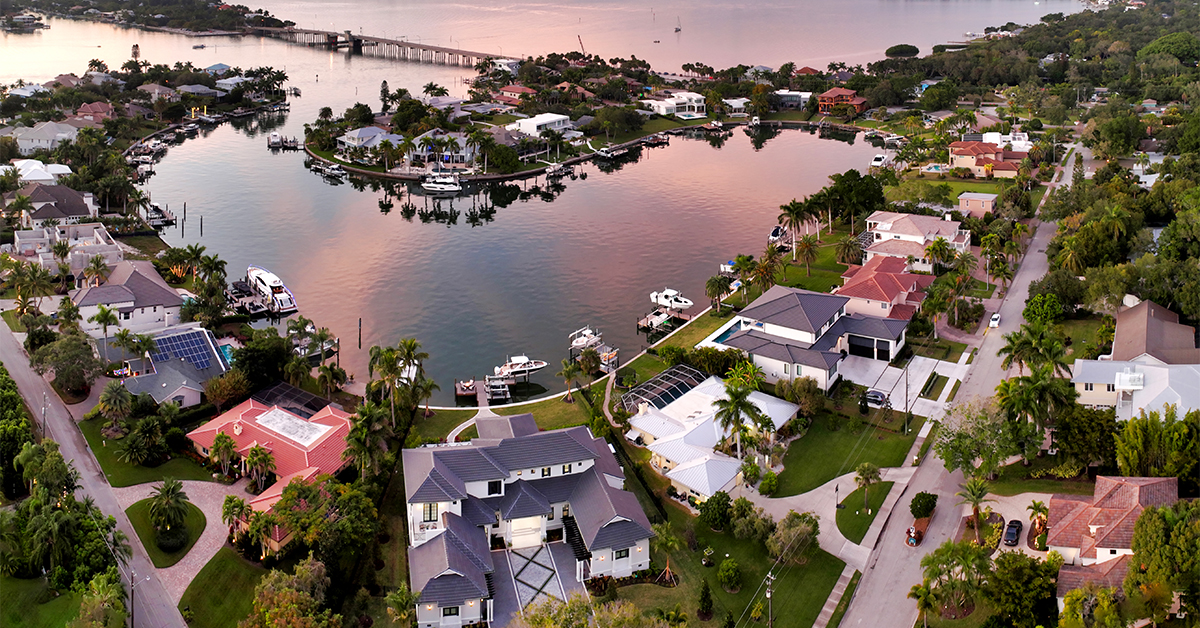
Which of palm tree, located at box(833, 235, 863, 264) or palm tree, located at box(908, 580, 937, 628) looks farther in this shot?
palm tree, located at box(833, 235, 863, 264)

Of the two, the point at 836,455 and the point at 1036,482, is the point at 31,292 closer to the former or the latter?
the point at 836,455

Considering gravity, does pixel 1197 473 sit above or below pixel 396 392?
above

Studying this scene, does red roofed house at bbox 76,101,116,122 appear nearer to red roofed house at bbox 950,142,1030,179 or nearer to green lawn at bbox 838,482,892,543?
red roofed house at bbox 950,142,1030,179

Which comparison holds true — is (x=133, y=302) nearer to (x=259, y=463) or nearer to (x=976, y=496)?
(x=259, y=463)

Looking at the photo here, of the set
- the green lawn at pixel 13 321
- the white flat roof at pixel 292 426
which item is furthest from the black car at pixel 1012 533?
the green lawn at pixel 13 321

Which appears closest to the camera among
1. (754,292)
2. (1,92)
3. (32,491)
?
(32,491)

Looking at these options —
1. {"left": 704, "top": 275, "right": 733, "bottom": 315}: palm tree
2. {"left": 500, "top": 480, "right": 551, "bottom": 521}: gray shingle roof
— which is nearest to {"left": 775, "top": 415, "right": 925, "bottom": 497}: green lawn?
{"left": 500, "top": 480, "right": 551, "bottom": 521}: gray shingle roof

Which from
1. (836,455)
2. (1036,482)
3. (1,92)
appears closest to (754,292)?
(836,455)
